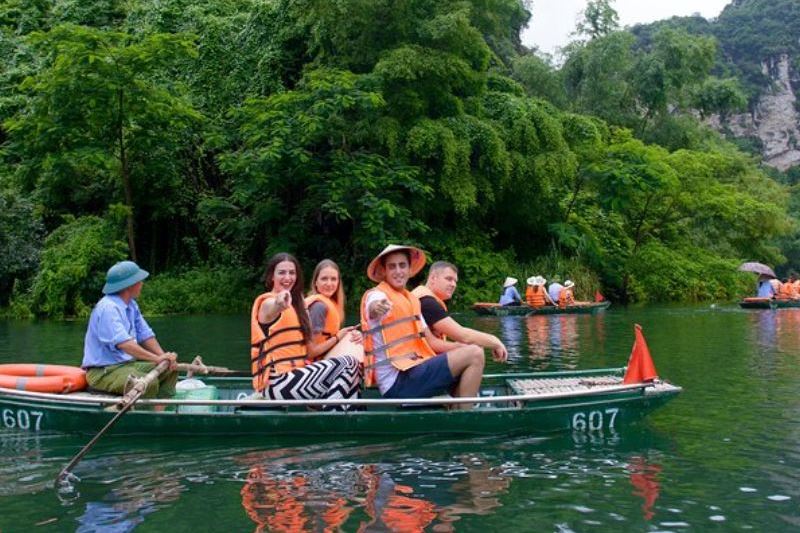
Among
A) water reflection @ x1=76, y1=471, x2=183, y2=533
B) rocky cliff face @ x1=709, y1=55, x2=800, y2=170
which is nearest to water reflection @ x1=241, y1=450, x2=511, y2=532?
water reflection @ x1=76, y1=471, x2=183, y2=533

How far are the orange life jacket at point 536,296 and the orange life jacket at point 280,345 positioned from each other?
14550 mm

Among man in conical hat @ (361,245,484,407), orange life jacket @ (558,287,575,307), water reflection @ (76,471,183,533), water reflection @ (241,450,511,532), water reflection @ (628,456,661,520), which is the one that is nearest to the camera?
water reflection @ (241,450,511,532)

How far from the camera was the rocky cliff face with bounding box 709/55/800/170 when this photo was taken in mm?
68812

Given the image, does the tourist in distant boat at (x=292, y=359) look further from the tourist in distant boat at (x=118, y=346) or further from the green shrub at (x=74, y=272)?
the green shrub at (x=74, y=272)

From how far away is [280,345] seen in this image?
22.5 feet

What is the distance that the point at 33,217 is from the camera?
976 inches

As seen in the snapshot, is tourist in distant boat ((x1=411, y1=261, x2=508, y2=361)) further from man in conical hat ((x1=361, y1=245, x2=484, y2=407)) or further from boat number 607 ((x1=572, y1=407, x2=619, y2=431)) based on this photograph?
boat number 607 ((x1=572, y1=407, x2=619, y2=431))

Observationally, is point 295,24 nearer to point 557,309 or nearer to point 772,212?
point 557,309

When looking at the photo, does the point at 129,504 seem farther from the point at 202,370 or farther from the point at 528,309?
the point at 528,309

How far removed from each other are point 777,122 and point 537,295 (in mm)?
58031

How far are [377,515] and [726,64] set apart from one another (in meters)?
75.8

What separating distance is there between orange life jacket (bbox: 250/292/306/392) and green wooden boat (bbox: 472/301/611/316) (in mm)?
13764

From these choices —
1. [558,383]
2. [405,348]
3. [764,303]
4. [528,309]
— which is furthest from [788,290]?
[405,348]

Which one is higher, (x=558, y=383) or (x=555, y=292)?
(x=555, y=292)
